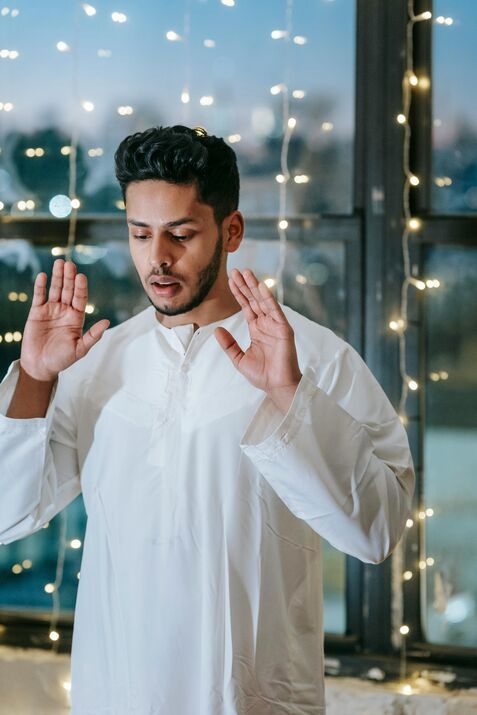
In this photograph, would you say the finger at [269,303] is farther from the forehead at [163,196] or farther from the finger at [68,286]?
the finger at [68,286]

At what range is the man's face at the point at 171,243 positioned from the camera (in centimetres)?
162

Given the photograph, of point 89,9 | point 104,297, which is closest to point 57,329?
point 104,297

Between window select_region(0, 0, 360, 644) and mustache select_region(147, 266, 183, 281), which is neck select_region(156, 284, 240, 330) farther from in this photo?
window select_region(0, 0, 360, 644)

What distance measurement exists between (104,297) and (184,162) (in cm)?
122

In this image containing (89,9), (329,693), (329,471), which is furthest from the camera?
(89,9)

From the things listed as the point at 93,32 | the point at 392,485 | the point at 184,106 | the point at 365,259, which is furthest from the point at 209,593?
the point at 93,32

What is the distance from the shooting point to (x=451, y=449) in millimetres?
2605

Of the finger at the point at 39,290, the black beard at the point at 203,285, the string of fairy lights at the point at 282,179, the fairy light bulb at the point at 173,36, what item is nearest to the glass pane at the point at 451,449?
the string of fairy lights at the point at 282,179

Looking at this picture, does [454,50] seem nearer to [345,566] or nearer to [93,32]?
[93,32]

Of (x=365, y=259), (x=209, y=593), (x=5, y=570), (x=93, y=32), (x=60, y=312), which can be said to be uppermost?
(x=93, y=32)

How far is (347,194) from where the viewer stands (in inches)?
104

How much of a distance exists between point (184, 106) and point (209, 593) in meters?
1.62

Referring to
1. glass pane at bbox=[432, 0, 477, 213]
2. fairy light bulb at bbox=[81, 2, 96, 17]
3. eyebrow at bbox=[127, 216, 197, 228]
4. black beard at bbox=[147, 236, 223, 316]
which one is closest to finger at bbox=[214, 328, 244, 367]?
black beard at bbox=[147, 236, 223, 316]

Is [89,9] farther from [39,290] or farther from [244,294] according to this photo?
[244,294]
